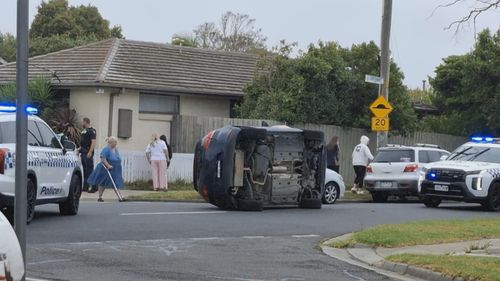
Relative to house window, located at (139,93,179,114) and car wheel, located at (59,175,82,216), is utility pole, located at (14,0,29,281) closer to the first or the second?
car wheel, located at (59,175,82,216)

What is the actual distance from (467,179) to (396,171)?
372cm

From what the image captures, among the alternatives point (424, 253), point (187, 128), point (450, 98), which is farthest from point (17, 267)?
point (450, 98)

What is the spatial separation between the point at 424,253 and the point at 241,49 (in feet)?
162

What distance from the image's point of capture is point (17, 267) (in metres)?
5.81

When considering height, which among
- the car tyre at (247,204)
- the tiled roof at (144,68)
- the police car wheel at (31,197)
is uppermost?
the tiled roof at (144,68)

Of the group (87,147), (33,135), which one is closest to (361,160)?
(87,147)

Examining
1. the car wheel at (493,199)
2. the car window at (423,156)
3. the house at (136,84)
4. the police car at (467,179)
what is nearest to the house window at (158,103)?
the house at (136,84)

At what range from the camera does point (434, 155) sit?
25.2m

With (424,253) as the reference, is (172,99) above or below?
above

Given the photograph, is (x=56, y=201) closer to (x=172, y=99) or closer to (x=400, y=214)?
(x=400, y=214)

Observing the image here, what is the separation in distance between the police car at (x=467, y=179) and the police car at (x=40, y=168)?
8.72 meters

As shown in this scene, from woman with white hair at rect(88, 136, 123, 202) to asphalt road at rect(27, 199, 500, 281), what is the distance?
1.07 meters

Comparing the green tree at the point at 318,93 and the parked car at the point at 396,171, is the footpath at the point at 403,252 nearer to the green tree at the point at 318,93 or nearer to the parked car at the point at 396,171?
the parked car at the point at 396,171

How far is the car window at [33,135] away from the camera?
15.1 meters
